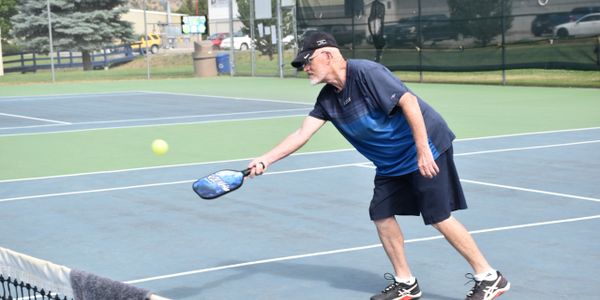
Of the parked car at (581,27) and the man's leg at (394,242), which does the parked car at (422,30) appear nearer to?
the parked car at (581,27)

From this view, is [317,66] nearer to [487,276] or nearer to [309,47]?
[309,47]

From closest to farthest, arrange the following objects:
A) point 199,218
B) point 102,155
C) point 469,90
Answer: point 199,218, point 102,155, point 469,90

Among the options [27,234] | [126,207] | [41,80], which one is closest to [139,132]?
[126,207]

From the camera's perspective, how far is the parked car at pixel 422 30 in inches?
1109

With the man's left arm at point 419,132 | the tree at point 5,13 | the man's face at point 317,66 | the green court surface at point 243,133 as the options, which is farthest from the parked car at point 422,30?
the tree at point 5,13

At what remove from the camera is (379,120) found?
616 cm

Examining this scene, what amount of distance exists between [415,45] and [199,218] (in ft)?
67.2

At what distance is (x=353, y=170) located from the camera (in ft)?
40.8

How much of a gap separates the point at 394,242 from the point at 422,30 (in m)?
22.9

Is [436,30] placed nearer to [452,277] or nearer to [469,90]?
[469,90]

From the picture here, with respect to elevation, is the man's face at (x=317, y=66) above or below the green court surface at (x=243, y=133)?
above

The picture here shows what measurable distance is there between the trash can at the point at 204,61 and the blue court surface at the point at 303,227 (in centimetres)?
2391

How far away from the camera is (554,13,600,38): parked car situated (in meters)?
24.3

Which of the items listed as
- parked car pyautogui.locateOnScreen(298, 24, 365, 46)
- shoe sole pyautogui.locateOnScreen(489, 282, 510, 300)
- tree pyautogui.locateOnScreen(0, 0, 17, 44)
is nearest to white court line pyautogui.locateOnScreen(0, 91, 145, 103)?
parked car pyautogui.locateOnScreen(298, 24, 365, 46)
